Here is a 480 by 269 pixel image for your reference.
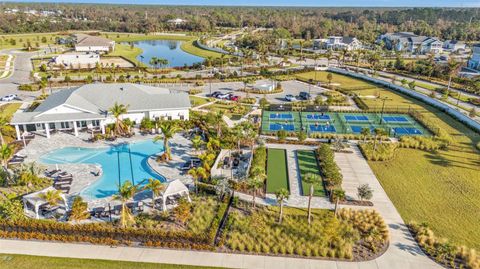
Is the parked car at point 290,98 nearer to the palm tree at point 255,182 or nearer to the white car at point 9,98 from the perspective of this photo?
the palm tree at point 255,182

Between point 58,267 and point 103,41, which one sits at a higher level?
point 103,41

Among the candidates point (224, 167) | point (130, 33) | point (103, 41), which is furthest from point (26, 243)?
point (130, 33)

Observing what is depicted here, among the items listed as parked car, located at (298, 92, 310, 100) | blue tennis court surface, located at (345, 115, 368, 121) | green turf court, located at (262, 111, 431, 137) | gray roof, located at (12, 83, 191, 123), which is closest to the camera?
gray roof, located at (12, 83, 191, 123)

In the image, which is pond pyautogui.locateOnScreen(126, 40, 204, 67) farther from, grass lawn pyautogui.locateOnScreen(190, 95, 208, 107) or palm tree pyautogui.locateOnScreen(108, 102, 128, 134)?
palm tree pyautogui.locateOnScreen(108, 102, 128, 134)

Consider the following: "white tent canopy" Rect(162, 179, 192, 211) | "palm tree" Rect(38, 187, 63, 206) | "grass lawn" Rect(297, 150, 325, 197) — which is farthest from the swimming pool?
"grass lawn" Rect(297, 150, 325, 197)

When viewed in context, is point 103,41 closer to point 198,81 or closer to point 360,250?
point 198,81

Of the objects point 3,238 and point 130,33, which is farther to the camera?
point 130,33
